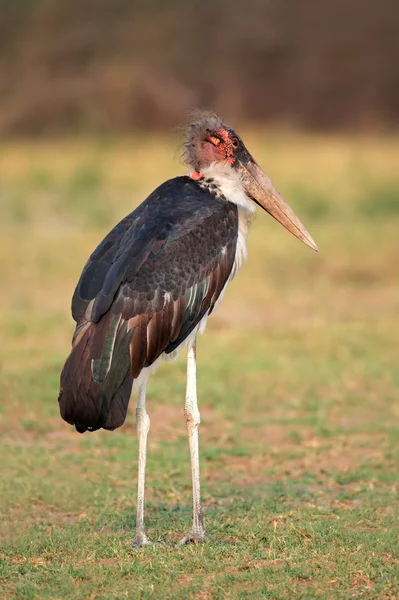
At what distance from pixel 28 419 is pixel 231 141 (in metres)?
2.99

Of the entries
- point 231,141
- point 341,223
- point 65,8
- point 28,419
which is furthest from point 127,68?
point 231,141

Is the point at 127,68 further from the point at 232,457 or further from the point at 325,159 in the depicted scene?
the point at 232,457

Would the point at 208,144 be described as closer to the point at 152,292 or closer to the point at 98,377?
the point at 152,292

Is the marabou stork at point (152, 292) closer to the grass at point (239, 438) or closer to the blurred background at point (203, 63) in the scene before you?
the grass at point (239, 438)

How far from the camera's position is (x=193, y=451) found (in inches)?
195

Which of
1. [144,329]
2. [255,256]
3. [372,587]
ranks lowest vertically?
[372,587]

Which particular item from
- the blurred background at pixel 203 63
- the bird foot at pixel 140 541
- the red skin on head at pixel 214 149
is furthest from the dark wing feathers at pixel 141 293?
the blurred background at pixel 203 63

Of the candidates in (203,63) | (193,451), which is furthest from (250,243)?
(193,451)

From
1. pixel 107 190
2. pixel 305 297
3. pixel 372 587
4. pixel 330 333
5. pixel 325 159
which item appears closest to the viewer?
pixel 372 587

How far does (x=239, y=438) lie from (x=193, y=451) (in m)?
2.21

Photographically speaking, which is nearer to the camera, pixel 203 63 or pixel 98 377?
pixel 98 377

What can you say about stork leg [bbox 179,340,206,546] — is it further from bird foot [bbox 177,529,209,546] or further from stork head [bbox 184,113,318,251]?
stork head [bbox 184,113,318,251]

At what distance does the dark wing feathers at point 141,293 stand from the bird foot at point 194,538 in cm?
64

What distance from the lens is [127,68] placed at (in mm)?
21359
